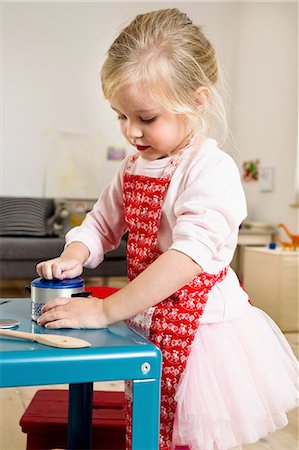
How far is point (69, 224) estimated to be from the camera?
4.84 metres

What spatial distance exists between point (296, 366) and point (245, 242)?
346 centimetres

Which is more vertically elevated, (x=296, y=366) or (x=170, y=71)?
(x=170, y=71)

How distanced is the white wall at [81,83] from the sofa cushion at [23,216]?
0.47 m

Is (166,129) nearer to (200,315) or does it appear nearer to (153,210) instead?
(153,210)

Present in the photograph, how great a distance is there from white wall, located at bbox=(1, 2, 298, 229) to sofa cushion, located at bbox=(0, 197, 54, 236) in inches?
18.4

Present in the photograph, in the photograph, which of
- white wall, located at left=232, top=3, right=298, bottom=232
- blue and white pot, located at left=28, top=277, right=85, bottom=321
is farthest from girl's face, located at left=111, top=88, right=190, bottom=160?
white wall, located at left=232, top=3, right=298, bottom=232

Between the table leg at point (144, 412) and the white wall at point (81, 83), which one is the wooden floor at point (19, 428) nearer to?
the table leg at point (144, 412)

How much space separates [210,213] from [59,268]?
0.80 feet

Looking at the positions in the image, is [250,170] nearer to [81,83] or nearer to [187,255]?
[81,83]

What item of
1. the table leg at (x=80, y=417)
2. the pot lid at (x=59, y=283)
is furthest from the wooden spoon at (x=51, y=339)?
the table leg at (x=80, y=417)

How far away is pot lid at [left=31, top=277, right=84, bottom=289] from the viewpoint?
2.77 feet

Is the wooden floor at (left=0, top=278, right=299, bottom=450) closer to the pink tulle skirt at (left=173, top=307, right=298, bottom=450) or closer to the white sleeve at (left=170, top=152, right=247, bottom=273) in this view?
the pink tulle skirt at (left=173, top=307, right=298, bottom=450)

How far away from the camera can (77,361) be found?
67 cm

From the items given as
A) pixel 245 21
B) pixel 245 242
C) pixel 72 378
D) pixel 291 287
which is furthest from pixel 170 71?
pixel 245 21
